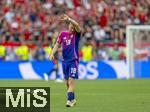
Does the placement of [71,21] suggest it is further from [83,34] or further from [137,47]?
[83,34]

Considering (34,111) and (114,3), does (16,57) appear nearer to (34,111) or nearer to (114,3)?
(114,3)

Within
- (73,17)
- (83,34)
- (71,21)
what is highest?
(73,17)

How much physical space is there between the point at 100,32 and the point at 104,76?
10.6 feet

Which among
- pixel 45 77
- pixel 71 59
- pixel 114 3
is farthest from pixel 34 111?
pixel 114 3

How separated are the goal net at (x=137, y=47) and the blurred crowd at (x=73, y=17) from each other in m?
0.54

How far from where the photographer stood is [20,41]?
3478 cm

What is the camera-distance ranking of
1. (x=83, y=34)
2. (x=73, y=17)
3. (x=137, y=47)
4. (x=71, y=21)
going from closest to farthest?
(x=71, y=21)
(x=73, y=17)
(x=137, y=47)
(x=83, y=34)

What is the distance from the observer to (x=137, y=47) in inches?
1342

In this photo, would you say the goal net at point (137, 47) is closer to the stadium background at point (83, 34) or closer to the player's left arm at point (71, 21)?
the stadium background at point (83, 34)

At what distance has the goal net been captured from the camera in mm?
33406

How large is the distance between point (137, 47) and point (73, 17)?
12.1ft

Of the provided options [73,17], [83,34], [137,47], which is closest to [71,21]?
[73,17]

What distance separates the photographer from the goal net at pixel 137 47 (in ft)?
110

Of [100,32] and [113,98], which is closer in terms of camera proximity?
[113,98]
